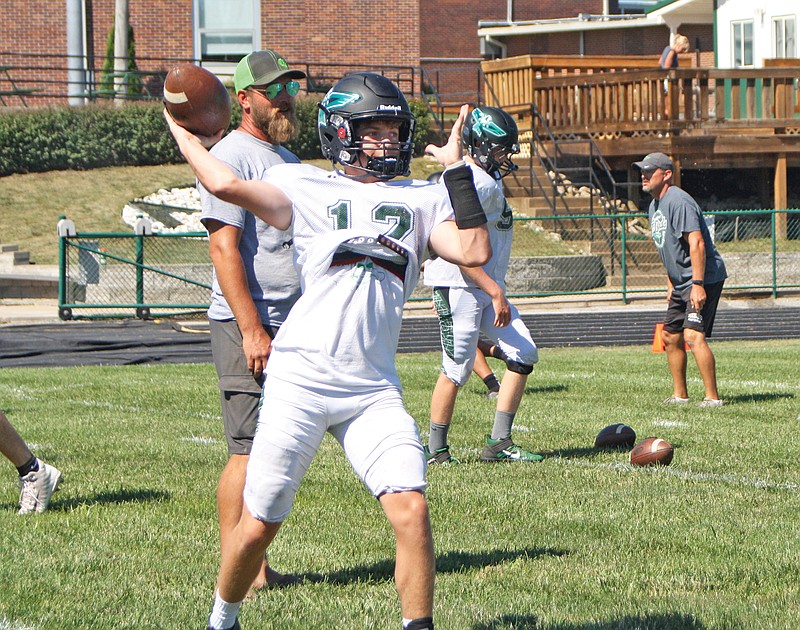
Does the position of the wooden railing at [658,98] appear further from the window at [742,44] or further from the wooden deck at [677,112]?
the window at [742,44]

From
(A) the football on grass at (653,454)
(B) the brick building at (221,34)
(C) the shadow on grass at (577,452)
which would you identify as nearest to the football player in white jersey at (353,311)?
(A) the football on grass at (653,454)

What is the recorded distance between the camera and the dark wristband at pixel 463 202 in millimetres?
4012

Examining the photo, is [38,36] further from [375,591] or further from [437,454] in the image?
[375,591]

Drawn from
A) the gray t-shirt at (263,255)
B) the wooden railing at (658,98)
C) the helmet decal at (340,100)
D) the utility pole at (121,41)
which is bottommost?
the gray t-shirt at (263,255)

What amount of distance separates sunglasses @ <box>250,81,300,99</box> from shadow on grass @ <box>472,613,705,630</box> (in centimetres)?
214

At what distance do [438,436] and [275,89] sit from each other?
3448mm

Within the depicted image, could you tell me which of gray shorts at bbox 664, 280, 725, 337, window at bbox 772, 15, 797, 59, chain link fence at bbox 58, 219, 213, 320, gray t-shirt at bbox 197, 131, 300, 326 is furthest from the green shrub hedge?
gray t-shirt at bbox 197, 131, 300, 326

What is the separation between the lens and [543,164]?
26328mm

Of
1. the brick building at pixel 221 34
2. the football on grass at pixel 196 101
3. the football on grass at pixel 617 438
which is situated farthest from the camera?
the brick building at pixel 221 34

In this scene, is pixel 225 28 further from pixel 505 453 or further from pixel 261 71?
pixel 261 71

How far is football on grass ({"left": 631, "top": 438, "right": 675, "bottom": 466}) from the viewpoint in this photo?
7.46m

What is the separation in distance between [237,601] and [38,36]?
30197mm

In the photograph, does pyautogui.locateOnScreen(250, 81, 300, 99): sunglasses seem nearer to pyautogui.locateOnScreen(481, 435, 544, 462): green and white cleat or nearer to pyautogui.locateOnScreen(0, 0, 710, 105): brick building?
pyautogui.locateOnScreen(481, 435, 544, 462): green and white cleat

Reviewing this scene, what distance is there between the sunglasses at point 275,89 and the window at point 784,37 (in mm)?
29535
